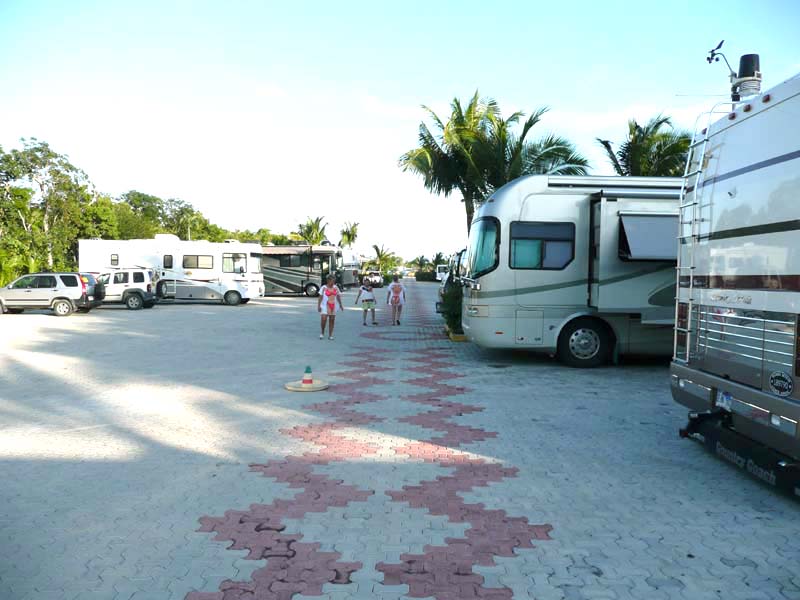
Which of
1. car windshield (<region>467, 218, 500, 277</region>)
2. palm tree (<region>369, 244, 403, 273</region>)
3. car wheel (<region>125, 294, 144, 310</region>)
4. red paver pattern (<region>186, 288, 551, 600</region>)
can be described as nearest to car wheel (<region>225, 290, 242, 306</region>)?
car wheel (<region>125, 294, 144, 310</region>)

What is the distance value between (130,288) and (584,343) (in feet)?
70.1

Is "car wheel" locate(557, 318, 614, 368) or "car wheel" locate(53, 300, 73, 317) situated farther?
"car wheel" locate(53, 300, 73, 317)

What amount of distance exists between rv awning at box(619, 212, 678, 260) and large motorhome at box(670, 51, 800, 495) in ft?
13.7

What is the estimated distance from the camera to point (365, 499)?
16.3 feet

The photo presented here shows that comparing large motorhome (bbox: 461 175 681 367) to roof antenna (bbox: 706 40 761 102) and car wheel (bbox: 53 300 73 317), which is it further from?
car wheel (bbox: 53 300 73 317)

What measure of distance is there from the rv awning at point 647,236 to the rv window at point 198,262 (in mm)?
22614

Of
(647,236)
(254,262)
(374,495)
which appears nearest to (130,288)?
(254,262)

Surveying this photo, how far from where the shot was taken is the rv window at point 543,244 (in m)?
11.4

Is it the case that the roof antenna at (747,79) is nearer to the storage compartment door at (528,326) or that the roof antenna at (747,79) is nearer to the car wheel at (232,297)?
the storage compartment door at (528,326)

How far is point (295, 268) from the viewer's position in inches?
1518

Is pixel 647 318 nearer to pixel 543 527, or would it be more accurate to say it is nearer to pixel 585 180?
pixel 585 180

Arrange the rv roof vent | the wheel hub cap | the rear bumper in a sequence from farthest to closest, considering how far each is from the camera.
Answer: the wheel hub cap → the rv roof vent → the rear bumper

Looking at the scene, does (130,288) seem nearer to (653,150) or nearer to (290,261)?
(290,261)

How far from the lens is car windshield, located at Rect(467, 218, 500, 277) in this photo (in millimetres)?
11469
